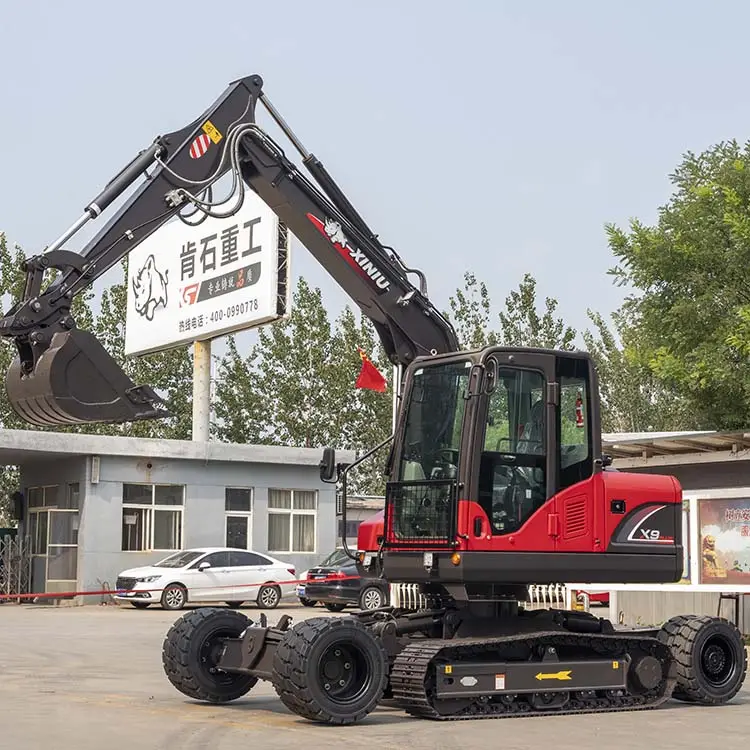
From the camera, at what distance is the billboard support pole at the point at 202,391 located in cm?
4191

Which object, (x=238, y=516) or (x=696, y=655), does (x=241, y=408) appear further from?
(x=696, y=655)

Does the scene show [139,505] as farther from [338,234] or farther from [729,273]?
[338,234]

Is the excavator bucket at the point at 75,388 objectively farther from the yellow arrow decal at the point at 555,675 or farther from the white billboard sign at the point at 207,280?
the white billboard sign at the point at 207,280

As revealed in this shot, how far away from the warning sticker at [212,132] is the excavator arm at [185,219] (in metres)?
0.01

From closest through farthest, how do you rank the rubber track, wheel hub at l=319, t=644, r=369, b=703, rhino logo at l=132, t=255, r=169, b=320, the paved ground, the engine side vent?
1. the paved ground
2. wheel hub at l=319, t=644, r=369, b=703
3. the rubber track
4. the engine side vent
5. rhino logo at l=132, t=255, r=169, b=320

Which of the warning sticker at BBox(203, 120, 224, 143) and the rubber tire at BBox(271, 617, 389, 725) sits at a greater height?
the warning sticker at BBox(203, 120, 224, 143)

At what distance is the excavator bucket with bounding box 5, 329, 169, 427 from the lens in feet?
40.8

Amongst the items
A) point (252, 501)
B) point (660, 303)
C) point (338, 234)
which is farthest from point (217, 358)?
point (338, 234)

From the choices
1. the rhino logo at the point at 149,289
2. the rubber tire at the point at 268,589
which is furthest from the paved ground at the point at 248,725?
the rhino logo at the point at 149,289

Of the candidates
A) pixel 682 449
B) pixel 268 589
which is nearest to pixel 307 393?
pixel 268 589

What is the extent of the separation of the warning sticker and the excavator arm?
1cm

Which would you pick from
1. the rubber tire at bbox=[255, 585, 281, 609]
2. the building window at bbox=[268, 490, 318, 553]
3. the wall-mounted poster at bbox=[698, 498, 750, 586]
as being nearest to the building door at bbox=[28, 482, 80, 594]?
the rubber tire at bbox=[255, 585, 281, 609]

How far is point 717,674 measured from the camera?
45.6 ft

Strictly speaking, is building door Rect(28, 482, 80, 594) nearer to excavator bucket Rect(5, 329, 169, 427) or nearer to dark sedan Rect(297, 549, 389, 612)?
dark sedan Rect(297, 549, 389, 612)
